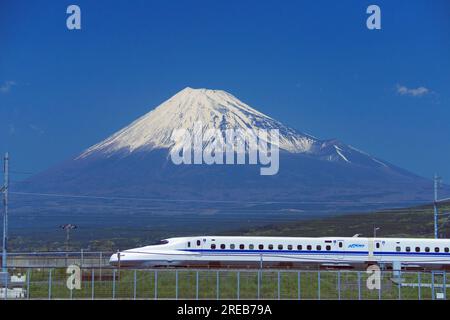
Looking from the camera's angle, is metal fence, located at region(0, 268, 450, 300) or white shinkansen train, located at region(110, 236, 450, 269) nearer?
metal fence, located at region(0, 268, 450, 300)

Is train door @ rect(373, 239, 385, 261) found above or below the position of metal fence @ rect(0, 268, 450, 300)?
above

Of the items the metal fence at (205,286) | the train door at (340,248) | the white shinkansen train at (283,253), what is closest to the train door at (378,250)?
the white shinkansen train at (283,253)

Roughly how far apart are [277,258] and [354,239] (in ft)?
24.5

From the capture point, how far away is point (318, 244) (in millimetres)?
81062

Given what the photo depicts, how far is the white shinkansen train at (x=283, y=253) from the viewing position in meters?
77.4

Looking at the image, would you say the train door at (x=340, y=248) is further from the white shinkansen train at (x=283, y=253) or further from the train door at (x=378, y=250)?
the train door at (x=378, y=250)

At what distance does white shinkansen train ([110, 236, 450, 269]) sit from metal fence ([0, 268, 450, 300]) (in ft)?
90.7

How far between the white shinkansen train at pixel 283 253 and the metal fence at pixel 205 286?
27652 millimetres

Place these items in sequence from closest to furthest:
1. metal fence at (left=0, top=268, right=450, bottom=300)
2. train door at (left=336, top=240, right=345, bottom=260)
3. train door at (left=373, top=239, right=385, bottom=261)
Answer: metal fence at (left=0, top=268, right=450, bottom=300) → train door at (left=336, top=240, right=345, bottom=260) → train door at (left=373, top=239, right=385, bottom=261)

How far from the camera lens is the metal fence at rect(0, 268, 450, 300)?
1714 inches

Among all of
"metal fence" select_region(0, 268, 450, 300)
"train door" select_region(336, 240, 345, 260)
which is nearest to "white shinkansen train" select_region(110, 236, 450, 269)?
"train door" select_region(336, 240, 345, 260)

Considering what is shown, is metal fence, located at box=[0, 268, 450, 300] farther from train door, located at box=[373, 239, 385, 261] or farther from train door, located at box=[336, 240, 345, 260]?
train door, located at box=[373, 239, 385, 261]
